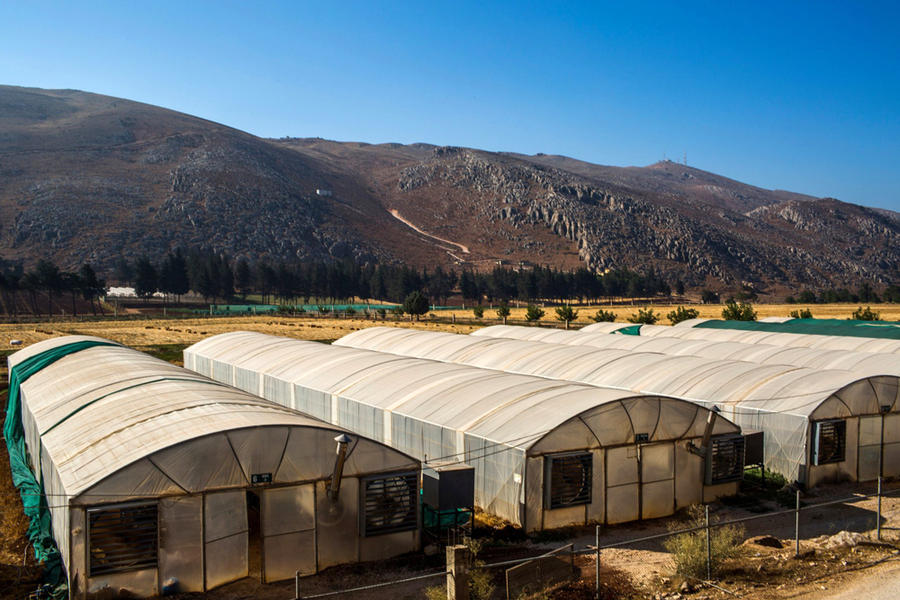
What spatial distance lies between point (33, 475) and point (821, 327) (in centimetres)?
5122

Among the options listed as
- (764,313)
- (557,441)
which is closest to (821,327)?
(557,441)

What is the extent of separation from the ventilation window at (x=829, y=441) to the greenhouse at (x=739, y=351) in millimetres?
6210

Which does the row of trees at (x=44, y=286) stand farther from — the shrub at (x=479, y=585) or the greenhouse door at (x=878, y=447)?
the shrub at (x=479, y=585)

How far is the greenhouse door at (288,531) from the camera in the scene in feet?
45.4

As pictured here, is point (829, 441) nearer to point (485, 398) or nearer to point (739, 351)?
point (485, 398)

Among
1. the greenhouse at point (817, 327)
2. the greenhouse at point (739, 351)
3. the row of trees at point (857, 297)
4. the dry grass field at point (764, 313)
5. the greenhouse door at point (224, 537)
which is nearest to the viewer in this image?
the greenhouse door at point (224, 537)

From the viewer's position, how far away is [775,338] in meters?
43.4

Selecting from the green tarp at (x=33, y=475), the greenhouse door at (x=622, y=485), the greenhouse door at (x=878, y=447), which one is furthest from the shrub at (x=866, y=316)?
the green tarp at (x=33, y=475)

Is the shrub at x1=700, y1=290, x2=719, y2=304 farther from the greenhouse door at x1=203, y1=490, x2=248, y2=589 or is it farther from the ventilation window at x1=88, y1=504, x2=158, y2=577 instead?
the ventilation window at x1=88, y1=504, x2=158, y2=577

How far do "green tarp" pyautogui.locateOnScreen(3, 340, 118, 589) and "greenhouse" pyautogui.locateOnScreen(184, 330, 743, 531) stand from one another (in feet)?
30.4

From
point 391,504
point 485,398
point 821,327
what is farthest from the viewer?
point 821,327

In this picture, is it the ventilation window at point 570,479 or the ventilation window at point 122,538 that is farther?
the ventilation window at point 570,479

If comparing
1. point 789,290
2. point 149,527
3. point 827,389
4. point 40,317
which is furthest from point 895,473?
point 789,290

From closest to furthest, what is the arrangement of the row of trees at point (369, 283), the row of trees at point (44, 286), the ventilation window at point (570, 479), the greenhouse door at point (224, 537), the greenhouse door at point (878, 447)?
the greenhouse door at point (224, 537), the ventilation window at point (570, 479), the greenhouse door at point (878, 447), the row of trees at point (44, 286), the row of trees at point (369, 283)
